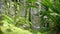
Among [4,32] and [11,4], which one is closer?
[4,32]

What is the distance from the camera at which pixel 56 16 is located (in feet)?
4.97

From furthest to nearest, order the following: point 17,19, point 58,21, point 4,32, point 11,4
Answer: point 11,4 → point 17,19 → point 58,21 → point 4,32

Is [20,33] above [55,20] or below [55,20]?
above

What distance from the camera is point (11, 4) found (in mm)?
2195

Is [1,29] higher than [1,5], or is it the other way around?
[1,29]

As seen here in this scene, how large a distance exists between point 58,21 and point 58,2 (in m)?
0.20

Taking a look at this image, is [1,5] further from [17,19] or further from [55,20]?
[55,20]

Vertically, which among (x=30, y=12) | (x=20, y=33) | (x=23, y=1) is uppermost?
(x=20, y=33)

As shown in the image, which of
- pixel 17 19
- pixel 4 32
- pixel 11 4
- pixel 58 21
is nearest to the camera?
pixel 4 32

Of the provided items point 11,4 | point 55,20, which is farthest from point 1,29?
point 11,4

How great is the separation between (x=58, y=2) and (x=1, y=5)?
100 centimetres

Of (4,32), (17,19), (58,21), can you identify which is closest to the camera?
(4,32)

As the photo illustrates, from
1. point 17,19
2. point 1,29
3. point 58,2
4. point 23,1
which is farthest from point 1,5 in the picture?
point 1,29

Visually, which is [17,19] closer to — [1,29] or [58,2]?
[58,2]
